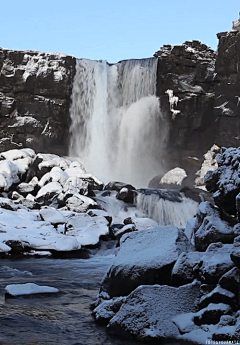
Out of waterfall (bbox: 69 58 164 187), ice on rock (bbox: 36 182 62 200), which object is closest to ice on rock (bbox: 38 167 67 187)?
ice on rock (bbox: 36 182 62 200)

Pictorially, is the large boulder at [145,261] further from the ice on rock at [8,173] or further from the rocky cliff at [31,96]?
the rocky cliff at [31,96]

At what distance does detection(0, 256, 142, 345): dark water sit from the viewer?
238 inches

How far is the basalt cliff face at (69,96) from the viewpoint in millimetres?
28828

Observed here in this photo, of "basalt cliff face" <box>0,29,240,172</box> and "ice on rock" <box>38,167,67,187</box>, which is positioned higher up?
"basalt cliff face" <box>0,29,240,172</box>

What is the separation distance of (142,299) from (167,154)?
2506cm

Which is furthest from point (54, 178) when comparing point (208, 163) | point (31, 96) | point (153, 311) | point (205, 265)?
point (153, 311)

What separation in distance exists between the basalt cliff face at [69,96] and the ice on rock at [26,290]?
829 inches

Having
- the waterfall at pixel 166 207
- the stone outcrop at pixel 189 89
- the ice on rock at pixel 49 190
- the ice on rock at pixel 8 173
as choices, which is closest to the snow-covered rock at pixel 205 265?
the waterfall at pixel 166 207

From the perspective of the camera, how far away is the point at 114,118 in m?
30.7

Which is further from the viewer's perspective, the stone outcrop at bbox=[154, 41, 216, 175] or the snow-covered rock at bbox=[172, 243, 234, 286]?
the stone outcrop at bbox=[154, 41, 216, 175]

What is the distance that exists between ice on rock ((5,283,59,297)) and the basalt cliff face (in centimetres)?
2106

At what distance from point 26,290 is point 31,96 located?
72.7ft

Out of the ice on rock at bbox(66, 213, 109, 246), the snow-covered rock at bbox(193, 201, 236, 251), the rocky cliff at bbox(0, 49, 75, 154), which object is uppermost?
the rocky cliff at bbox(0, 49, 75, 154)

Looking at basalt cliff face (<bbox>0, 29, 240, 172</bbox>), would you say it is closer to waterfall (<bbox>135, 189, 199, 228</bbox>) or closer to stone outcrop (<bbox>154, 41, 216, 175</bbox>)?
stone outcrop (<bbox>154, 41, 216, 175</bbox>)
